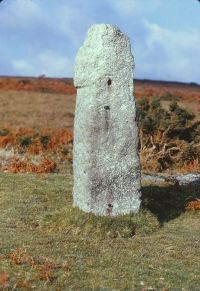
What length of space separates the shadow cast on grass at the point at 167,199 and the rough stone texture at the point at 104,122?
83cm

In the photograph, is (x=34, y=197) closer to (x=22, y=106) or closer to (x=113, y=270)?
(x=113, y=270)

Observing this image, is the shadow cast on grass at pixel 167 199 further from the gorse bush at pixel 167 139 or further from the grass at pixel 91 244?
the gorse bush at pixel 167 139

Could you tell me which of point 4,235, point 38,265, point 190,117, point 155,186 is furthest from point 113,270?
point 190,117

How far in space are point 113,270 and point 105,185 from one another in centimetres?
259

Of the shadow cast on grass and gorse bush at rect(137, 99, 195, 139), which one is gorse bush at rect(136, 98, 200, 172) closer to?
gorse bush at rect(137, 99, 195, 139)

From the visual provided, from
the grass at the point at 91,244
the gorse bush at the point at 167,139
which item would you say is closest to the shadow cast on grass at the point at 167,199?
the grass at the point at 91,244

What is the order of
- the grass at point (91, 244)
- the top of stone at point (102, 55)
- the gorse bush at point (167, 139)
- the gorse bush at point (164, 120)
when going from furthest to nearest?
the gorse bush at point (164, 120) → the gorse bush at point (167, 139) → the top of stone at point (102, 55) → the grass at point (91, 244)

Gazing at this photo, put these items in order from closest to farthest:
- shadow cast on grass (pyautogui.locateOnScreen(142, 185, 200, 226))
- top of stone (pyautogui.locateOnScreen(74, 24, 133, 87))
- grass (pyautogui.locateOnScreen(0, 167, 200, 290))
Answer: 1. grass (pyautogui.locateOnScreen(0, 167, 200, 290))
2. top of stone (pyautogui.locateOnScreen(74, 24, 133, 87))
3. shadow cast on grass (pyautogui.locateOnScreen(142, 185, 200, 226))

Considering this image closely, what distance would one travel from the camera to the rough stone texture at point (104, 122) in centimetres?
1131

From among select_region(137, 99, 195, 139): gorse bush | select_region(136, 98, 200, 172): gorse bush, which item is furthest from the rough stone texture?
select_region(137, 99, 195, 139): gorse bush

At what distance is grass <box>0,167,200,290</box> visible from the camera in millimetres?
8680

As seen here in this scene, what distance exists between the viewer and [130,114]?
11469mm

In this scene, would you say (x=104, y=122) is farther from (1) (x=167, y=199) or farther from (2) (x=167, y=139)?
(2) (x=167, y=139)

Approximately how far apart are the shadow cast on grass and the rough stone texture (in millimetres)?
833
